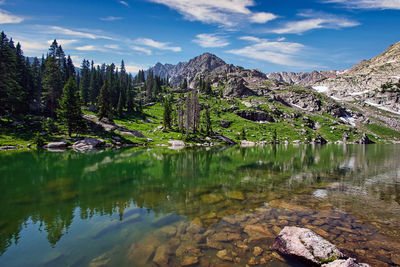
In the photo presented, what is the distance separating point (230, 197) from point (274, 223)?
6.82 metres

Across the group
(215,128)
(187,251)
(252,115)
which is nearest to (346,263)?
(187,251)

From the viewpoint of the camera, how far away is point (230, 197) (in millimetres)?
22344

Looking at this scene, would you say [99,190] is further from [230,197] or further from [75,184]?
[230,197]

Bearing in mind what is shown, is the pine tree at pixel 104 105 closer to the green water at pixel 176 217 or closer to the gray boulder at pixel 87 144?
the gray boulder at pixel 87 144

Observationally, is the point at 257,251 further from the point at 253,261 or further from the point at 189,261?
the point at 189,261

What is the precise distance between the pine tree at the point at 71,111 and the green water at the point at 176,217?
1696 inches

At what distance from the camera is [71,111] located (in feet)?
229

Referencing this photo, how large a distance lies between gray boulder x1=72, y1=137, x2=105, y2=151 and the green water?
1380 inches

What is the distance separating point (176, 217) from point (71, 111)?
225ft

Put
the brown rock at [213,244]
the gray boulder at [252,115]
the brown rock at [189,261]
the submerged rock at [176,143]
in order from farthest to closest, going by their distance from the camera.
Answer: the gray boulder at [252,115] → the submerged rock at [176,143] → the brown rock at [213,244] → the brown rock at [189,261]

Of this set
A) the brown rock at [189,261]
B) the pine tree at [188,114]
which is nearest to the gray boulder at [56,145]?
the pine tree at [188,114]

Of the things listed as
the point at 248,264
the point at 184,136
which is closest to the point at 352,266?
the point at 248,264

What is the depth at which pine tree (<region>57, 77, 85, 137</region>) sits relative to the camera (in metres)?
69.7

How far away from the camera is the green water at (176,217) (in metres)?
11.6
